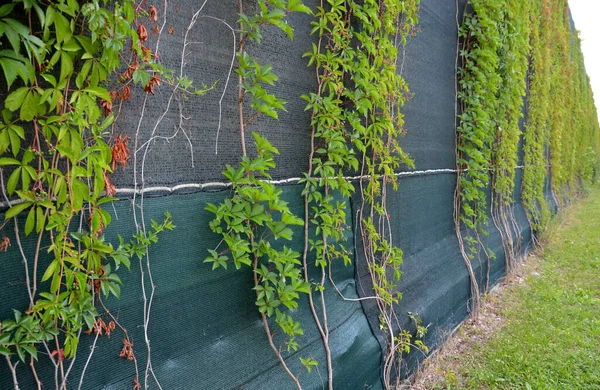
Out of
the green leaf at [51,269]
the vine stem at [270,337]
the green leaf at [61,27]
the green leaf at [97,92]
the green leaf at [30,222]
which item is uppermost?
the green leaf at [61,27]

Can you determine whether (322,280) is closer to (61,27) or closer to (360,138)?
(360,138)

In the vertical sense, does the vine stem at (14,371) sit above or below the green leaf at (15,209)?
below

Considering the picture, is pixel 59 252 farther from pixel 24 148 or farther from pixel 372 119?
pixel 372 119

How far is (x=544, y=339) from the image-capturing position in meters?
3.02

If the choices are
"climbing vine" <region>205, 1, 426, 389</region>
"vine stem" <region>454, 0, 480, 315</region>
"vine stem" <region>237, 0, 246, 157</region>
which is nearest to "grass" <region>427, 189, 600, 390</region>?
"vine stem" <region>454, 0, 480, 315</region>

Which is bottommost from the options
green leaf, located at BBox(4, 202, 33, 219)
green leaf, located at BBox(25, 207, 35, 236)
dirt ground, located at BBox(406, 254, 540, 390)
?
dirt ground, located at BBox(406, 254, 540, 390)

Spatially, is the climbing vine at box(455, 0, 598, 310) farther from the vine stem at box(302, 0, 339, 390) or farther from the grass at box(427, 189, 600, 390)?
the vine stem at box(302, 0, 339, 390)

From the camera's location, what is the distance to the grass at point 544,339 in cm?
253

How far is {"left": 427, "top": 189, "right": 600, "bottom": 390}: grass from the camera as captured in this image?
2529mm

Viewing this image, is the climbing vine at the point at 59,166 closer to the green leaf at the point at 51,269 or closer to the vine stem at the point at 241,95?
the green leaf at the point at 51,269

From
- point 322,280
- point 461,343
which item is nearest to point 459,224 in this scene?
point 461,343

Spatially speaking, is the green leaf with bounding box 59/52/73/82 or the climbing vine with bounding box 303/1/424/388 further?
the climbing vine with bounding box 303/1/424/388

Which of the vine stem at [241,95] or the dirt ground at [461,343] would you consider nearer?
the vine stem at [241,95]

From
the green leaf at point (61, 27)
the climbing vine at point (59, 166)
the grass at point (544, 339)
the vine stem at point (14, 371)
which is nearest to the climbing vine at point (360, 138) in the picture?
the grass at point (544, 339)
